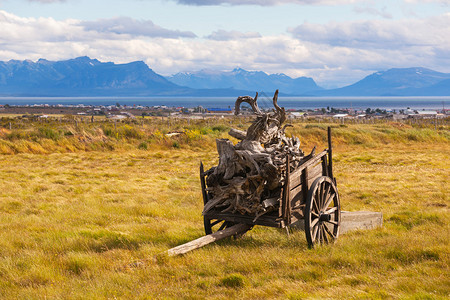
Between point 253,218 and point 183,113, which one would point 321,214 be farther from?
point 183,113

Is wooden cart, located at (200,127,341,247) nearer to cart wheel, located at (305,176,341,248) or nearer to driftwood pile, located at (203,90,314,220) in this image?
cart wheel, located at (305,176,341,248)

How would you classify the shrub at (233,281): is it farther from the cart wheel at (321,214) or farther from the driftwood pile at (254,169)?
the cart wheel at (321,214)

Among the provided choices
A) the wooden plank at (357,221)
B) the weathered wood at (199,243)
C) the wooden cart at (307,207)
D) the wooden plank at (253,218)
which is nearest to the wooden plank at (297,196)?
the wooden cart at (307,207)

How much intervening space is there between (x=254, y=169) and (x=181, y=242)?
7.20 feet

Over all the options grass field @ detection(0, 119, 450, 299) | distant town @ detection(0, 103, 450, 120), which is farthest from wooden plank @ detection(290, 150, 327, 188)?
distant town @ detection(0, 103, 450, 120)

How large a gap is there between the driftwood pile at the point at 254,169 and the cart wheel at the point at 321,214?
1.66ft

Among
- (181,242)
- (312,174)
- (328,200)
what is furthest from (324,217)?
(181,242)

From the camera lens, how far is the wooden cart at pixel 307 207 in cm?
685

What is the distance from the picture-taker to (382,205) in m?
12.0

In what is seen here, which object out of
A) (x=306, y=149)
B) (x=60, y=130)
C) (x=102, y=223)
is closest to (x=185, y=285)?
(x=102, y=223)

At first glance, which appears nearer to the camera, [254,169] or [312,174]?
[254,169]

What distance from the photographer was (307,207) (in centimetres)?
693

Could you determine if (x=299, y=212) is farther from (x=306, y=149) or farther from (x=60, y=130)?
(x=60, y=130)

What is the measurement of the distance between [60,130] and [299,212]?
27.3 meters
